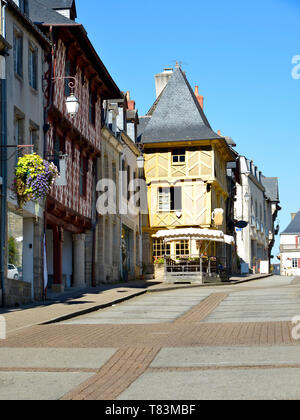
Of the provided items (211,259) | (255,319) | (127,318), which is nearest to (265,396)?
(255,319)

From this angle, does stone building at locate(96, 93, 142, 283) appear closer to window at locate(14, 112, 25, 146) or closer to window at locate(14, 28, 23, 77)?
window at locate(14, 112, 25, 146)

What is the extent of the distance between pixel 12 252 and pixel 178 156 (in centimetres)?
2484

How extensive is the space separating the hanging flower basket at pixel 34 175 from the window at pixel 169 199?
25.5m

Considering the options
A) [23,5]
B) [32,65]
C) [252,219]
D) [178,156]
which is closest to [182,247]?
[178,156]

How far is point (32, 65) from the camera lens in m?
21.6

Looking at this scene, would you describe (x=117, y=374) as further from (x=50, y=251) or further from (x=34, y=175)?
(x=50, y=251)

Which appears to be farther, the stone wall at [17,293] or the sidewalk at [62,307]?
the stone wall at [17,293]

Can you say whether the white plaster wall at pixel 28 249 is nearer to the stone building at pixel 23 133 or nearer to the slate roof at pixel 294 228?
the stone building at pixel 23 133

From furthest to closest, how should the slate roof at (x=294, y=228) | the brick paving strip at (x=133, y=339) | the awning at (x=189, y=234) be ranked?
the slate roof at (x=294, y=228) → the awning at (x=189, y=234) → the brick paving strip at (x=133, y=339)

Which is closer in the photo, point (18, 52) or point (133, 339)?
point (133, 339)

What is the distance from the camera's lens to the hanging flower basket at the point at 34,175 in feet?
58.2

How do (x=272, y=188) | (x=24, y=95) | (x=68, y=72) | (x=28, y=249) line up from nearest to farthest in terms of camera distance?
(x=24, y=95)
(x=28, y=249)
(x=68, y=72)
(x=272, y=188)

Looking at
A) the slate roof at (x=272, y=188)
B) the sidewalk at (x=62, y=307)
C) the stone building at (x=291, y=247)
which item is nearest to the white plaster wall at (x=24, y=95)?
the sidewalk at (x=62, y=307)

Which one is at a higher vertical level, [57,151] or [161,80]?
[161,80]
